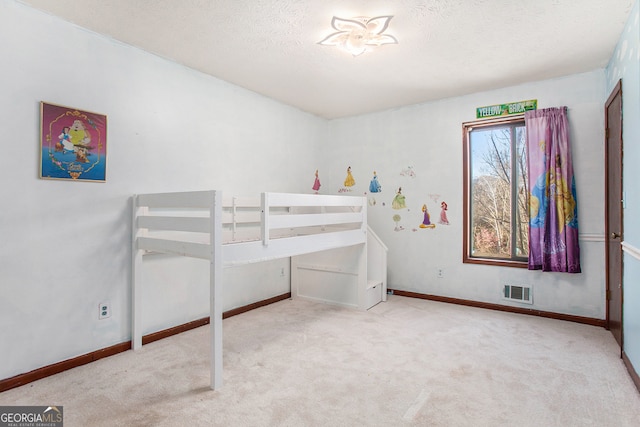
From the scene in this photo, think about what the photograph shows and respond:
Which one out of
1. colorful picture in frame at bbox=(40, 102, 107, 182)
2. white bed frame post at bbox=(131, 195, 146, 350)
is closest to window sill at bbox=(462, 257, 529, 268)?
white bed frame post at bbox=(131, 195, 146, 350)

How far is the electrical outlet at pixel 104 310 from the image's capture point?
2.47 meters

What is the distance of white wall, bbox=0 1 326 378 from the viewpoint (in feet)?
6.87

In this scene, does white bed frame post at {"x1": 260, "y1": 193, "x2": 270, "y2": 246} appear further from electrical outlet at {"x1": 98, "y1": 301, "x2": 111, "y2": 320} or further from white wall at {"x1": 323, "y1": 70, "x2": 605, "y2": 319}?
white wall at {"x1": 323, "y1": 70, "x2": 605, "y2": 319}

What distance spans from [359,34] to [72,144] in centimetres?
210

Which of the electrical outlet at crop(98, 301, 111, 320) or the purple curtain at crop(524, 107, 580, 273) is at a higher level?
the purple curtain at crop(524, 107, 580, 273)

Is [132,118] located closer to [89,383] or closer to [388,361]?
[89,383]

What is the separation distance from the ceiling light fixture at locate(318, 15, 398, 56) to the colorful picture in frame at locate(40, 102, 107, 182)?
1744mm

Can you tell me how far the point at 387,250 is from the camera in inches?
161

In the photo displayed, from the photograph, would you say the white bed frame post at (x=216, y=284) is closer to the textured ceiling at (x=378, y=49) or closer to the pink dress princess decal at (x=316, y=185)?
the textured ceiling at (x=378, y=49)

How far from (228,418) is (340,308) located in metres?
2.05

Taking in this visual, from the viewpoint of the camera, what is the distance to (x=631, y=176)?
222 cm

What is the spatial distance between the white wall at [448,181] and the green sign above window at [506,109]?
0.17 ft

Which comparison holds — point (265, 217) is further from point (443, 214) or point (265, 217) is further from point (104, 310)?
point (443, 214)

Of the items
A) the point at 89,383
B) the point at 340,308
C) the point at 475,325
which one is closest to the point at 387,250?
the point at 340,308
